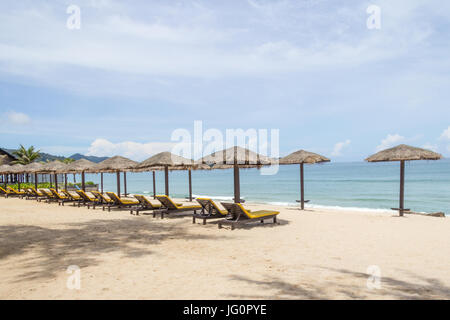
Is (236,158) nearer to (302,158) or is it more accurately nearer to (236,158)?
(236,158)

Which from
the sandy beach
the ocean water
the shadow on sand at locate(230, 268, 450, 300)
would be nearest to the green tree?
the ocean water

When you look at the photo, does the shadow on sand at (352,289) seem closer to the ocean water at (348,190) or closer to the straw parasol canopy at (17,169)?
the ocean water at (348,190)

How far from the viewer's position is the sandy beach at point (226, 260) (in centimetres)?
381

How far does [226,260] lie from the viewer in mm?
5242

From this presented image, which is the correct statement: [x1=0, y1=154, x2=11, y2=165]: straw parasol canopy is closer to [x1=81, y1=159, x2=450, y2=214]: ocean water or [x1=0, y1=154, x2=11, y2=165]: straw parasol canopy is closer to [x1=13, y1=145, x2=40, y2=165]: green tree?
[x1=13, y1=145, x2=40, y2=165]: green tree

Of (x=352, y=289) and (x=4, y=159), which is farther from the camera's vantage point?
(x=4, y=159)

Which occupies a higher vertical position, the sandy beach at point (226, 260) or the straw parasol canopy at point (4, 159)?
the straw parasol canopy at point (4, 159)

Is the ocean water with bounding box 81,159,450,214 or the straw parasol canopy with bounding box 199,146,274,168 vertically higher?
the straw parasol canopy with bounding box 199,146,274,168

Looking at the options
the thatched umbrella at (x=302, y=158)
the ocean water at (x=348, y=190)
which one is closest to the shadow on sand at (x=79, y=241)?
the thatched umbrella at (x=302, y=158)

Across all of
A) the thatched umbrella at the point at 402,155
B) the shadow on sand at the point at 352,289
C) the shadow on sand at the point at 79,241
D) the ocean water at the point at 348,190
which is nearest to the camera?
the shadow on sand at the point at 352,289

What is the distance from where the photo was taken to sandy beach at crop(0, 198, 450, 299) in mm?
3809

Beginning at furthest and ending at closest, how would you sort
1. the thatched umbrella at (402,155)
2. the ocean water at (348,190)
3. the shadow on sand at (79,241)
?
the ocean water at (348,190), the thatched umbrella at (402,155), the shadow on sand at (79,241)

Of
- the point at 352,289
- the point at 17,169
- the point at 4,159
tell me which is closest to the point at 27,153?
the point at 4,159
